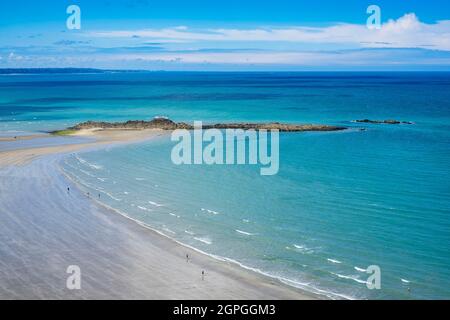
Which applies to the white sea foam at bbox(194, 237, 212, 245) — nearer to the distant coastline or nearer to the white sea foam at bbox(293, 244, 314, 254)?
the white sea foam at bbox(293, 244, 314, 254)

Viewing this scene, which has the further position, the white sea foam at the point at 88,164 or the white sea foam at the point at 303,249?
the white sea foam at the point at 88,164

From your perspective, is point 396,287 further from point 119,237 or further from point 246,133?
point 246,133

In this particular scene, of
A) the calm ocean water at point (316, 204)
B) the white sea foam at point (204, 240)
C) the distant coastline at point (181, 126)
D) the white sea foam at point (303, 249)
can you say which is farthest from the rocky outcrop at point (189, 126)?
the white sea foam at point (303, 249)

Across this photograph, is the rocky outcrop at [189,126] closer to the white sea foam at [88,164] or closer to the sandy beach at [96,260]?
the white sea foam at [88,164]

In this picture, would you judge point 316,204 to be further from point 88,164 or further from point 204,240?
point 88,164

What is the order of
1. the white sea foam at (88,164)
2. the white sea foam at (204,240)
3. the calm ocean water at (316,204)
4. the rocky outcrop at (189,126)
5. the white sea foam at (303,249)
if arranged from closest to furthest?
1. the calm ocean water at (316,204)
2. the white sea foam at (303,249)
3. the white sea foam at (204,240)
4. the white sea foam at (88,164)
5. the rocky outcrop at (189,126)

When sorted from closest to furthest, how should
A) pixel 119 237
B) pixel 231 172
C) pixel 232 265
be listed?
pixel 232 265 → pixel 119 237 → pixel 231 172

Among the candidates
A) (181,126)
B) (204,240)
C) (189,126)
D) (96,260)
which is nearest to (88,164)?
(204,240)

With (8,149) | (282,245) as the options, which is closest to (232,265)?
(282,245)
